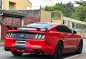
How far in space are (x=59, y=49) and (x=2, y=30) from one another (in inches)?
841

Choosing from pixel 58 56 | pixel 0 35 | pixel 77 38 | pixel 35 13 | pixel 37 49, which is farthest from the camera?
pixel 35 13

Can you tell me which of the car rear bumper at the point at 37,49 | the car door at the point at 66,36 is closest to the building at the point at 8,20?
the car door at the point at 66,36

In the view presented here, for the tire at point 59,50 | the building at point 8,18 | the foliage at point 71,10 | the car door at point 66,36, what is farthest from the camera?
the foliage at point 71,10

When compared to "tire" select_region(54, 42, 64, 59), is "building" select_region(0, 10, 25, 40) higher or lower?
higher

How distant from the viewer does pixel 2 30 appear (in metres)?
35.3

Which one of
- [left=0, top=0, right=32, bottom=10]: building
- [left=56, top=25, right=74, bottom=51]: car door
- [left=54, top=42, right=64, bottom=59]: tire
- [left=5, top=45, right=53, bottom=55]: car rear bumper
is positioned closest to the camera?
[left=5, top=45, right=53, bottom=55]: car rear bumper

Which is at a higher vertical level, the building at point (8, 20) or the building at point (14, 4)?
the building at point (14, 4)

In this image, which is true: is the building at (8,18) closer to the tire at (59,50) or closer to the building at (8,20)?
the building at (8,20)

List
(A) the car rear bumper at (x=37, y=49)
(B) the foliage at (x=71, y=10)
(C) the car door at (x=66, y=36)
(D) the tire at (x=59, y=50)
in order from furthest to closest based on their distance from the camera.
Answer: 1. (B) the foliage at (x=71, y=10)
2. (C) the car door at (x=66, y=36)
3. (D) the tire at (x=59, y=50)
4. (A) the car rear bumper at (x=37, y=49)

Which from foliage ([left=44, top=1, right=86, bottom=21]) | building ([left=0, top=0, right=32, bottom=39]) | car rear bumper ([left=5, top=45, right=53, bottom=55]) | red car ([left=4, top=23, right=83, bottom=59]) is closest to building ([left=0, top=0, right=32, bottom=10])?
building ([left=0, top=0, right=32, bottom=39])

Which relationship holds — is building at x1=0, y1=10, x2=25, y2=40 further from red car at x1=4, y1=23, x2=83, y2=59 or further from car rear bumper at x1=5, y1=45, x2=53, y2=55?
car rear bumper at x1=5, y1=45, x2=53, y2=55

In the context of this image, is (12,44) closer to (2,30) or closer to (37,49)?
(37,49)

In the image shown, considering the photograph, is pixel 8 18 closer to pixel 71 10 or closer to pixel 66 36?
pixel 66 36

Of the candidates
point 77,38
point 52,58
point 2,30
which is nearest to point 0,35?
point 2,30
